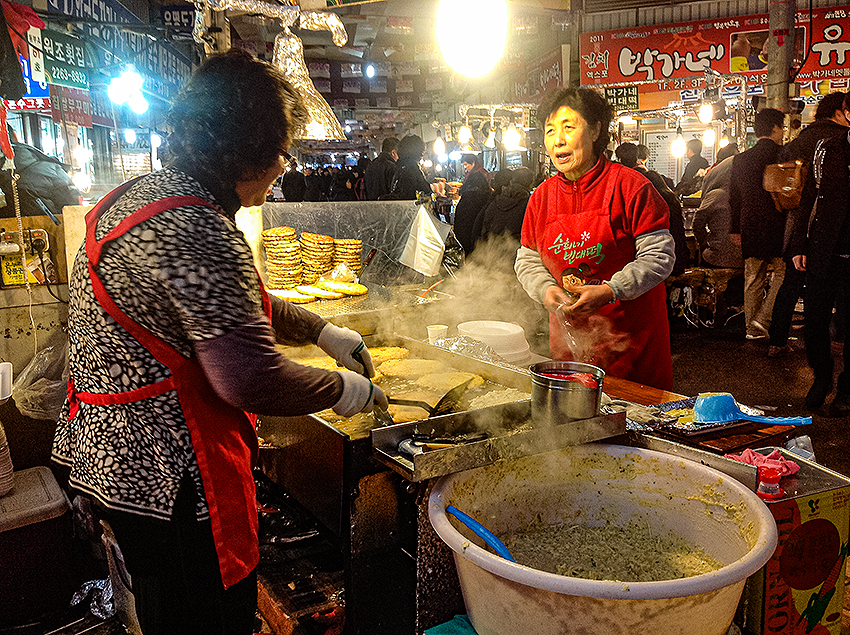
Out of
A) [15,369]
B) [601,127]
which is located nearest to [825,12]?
[601,127]

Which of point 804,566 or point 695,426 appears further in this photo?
point 695,426

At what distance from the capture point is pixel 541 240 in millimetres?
3182

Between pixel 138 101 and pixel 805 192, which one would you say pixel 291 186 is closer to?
pixel 138 101

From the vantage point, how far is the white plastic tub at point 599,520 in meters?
1.19

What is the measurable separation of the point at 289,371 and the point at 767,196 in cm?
702

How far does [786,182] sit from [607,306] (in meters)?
4.94

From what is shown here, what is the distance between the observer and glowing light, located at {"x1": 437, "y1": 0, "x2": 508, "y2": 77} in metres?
3.55

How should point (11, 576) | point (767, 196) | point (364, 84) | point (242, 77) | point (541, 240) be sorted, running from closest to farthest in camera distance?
1. point (242, 77)
2. point (11, 576)
3. point (541, 240)
4. point (767, 196)
5. point (364, 84)

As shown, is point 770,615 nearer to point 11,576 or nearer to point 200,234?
point 200,234

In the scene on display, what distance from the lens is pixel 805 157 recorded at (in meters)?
6.35

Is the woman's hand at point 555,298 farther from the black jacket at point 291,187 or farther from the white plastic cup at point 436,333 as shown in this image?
the black jacket at point 291,187

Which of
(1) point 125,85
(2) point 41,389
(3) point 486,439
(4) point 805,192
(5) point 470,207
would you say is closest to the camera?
(3) point 486,439

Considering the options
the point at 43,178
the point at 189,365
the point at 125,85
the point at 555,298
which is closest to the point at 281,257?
the point at 555,298

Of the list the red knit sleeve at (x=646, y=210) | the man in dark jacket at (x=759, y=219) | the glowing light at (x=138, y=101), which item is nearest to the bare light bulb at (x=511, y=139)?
the man in dark jacket at (x=759, y=219)
